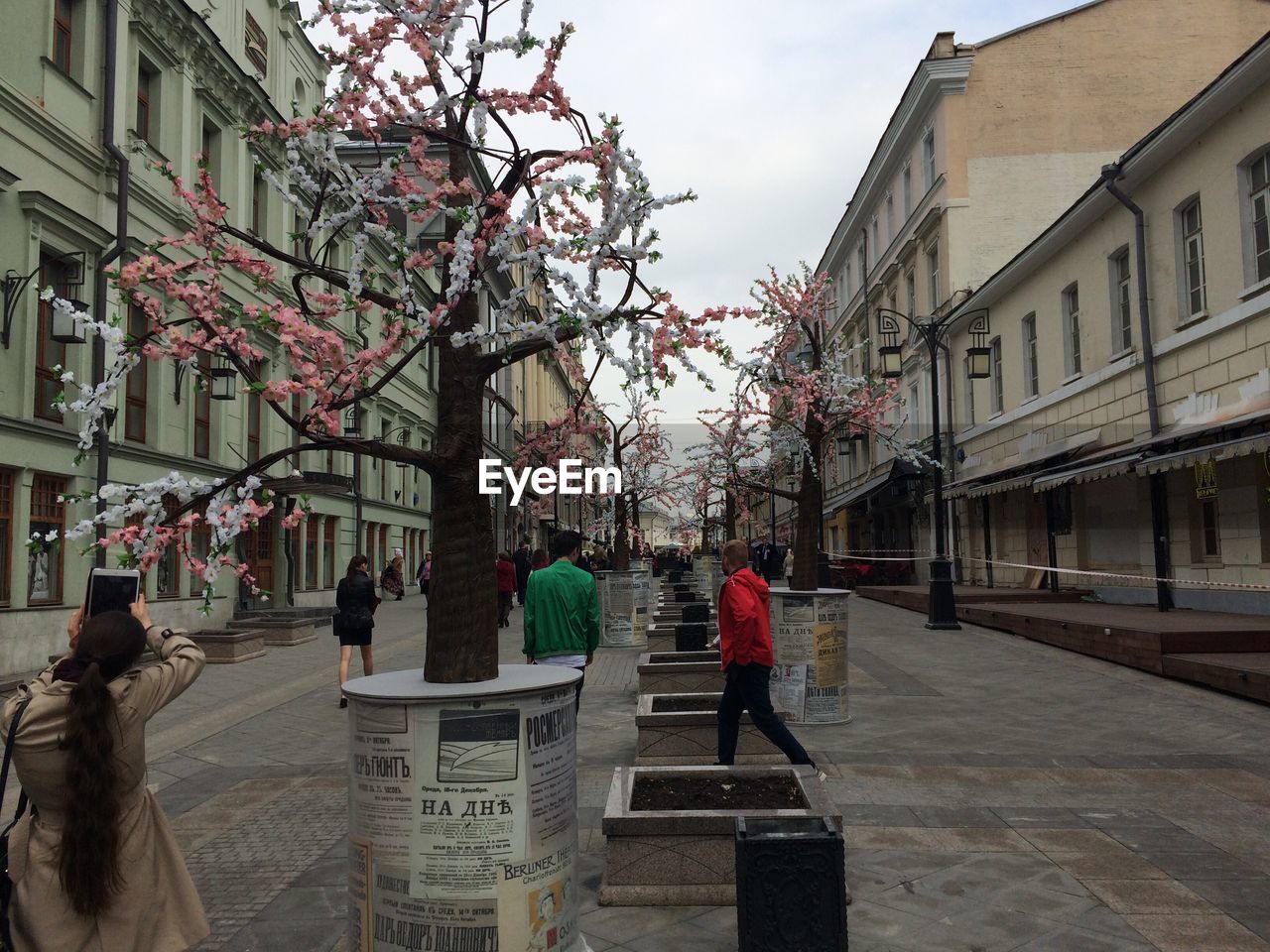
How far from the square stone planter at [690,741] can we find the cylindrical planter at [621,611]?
420 inches

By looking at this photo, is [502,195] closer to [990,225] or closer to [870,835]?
[870,835]

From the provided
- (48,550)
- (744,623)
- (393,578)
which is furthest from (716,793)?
(393,578)

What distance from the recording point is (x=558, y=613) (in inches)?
303

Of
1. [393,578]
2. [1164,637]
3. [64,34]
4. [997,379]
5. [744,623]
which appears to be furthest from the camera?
[393,578]

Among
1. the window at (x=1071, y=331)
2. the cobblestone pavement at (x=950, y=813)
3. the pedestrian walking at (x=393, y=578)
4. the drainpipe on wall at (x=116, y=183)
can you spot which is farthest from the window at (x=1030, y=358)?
the drainpipe on wall at (x=116, y=183)

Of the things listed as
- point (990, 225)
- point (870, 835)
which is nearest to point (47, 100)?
point (870, 835)

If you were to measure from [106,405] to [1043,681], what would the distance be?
434 inches

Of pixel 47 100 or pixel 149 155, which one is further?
pixel 149 155

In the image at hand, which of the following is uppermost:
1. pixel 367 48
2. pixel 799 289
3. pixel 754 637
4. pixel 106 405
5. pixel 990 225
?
pixel 990 225

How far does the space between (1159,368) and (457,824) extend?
18.1 meters

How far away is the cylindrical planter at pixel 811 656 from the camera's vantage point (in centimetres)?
970

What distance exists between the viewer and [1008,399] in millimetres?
27156

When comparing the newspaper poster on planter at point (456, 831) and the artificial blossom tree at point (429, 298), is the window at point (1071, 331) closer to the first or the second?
the artificial blossom tree at point (429, 298)

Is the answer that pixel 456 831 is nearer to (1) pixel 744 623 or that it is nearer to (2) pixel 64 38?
(1) pixel 744 623
